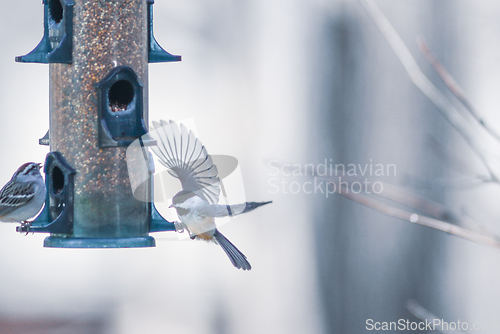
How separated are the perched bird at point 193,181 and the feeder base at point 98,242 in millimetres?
421

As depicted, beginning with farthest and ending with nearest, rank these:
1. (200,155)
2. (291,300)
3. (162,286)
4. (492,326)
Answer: (291,300) < (162,286) < (492,326) < (200,155)

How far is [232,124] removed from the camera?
8336 millimetres

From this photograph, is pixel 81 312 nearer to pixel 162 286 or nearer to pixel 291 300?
pixel 162 286

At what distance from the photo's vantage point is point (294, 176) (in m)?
7.94

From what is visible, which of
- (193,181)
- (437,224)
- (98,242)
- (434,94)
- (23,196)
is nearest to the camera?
(437,224)

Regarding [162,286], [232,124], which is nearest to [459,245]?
[232,124]

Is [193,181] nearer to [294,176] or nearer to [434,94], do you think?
[434,94]

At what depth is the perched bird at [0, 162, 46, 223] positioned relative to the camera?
3.65 m

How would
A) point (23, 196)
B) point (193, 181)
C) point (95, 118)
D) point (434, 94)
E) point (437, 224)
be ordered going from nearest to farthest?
point (437, 224), point (434, 94), point (95, 118), point (193, 181), point (23, 196)

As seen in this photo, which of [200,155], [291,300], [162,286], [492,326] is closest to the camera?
[200,155]

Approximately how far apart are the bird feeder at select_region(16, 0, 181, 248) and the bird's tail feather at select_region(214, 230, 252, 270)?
0.45 metres

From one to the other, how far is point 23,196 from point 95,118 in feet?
2.55

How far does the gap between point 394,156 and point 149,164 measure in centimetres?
483

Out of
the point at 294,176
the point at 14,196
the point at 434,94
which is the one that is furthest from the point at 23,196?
the point at 294,176
